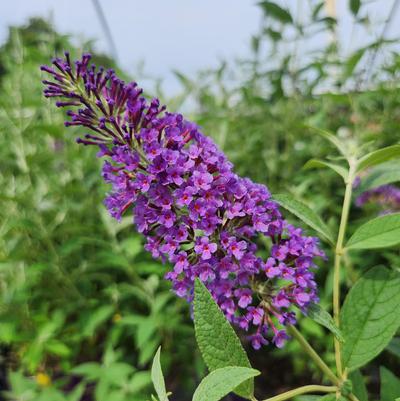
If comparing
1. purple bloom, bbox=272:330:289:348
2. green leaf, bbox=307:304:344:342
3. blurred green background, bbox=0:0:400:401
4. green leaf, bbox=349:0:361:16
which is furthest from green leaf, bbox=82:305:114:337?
green leaf, bbox=349:0:361:16

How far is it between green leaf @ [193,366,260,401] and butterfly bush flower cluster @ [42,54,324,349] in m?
0.22

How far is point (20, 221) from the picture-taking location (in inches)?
91.4

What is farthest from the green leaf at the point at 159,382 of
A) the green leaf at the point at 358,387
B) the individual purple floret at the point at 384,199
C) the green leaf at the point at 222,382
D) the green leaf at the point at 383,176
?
the individual purple floret at the point at 384,199

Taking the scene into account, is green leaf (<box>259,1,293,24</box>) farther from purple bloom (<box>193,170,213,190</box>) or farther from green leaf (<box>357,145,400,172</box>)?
purple bloom (<box>193,170,213,190</box>)

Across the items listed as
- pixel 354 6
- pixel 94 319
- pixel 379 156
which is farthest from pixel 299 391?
pixel 354 6

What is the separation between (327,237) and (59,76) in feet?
2.17

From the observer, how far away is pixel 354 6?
6.66ft

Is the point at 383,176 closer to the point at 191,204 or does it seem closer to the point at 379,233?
the point at 379,233

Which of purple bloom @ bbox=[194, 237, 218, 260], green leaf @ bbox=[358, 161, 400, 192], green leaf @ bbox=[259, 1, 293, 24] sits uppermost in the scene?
green leaf @ bbox=[259, 1, 293, 24]

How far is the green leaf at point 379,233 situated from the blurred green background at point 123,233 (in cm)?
98

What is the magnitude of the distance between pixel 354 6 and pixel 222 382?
188 centimetres

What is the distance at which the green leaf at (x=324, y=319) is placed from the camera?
83 cm

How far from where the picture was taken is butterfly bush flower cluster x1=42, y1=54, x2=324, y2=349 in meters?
0.89

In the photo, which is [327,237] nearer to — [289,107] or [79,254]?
[289,107]
